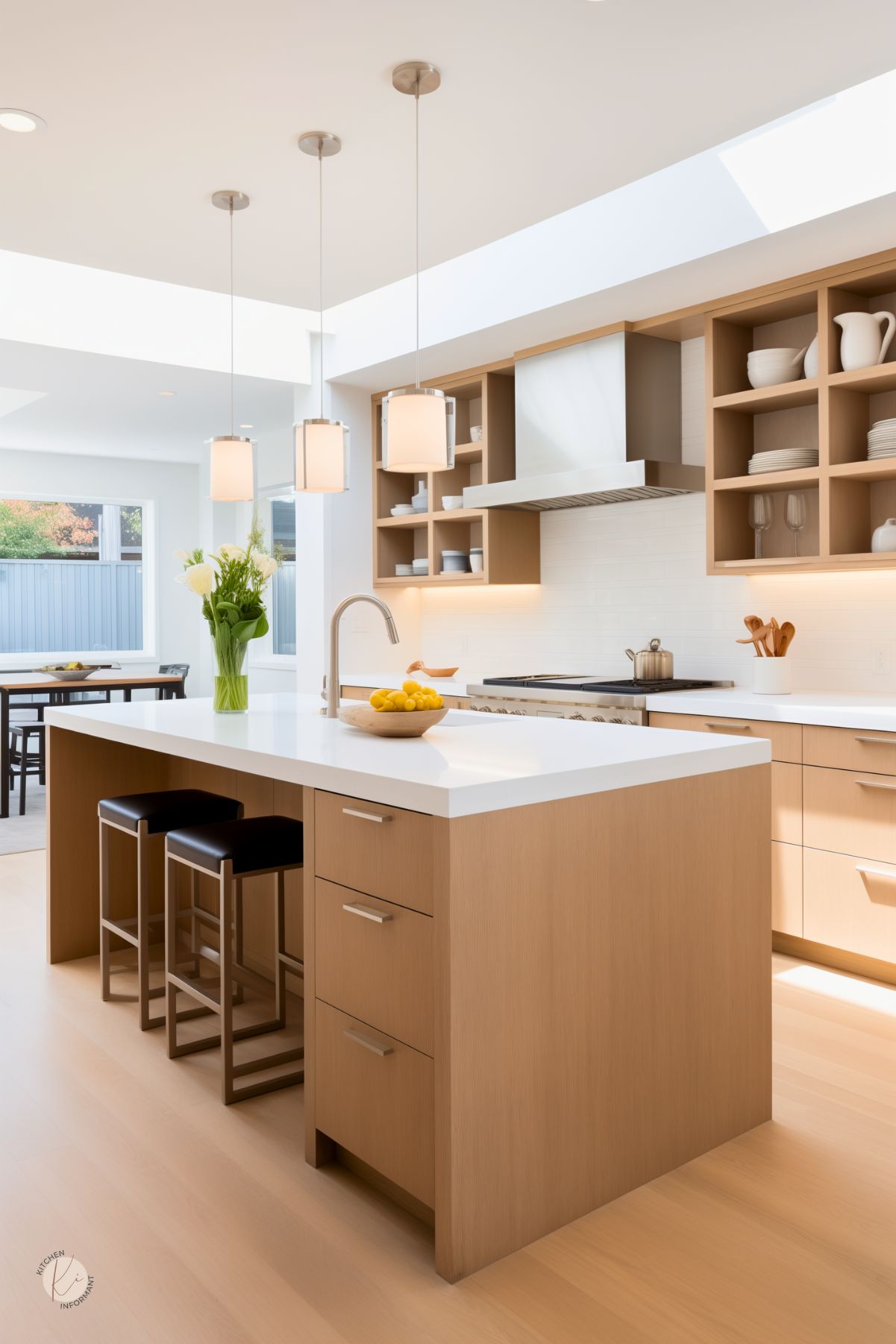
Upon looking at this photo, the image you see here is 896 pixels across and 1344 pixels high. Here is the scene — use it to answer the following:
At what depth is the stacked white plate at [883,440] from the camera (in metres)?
3.52

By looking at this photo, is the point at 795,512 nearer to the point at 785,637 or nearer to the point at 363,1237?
the point at 785,637

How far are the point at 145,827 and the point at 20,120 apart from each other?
6.79 feet

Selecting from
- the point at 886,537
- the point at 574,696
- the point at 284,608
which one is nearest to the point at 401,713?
the point at 574,696

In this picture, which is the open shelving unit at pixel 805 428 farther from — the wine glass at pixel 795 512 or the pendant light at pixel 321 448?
the pendant light at pixel 321 448

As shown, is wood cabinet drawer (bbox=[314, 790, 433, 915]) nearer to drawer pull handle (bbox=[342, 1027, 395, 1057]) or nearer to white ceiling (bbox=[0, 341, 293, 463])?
drawer pull handle (bbox=[342, 1027, 395, 1057])

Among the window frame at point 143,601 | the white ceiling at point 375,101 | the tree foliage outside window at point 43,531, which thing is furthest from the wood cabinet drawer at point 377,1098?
the tree foliage outside window at point 43,531

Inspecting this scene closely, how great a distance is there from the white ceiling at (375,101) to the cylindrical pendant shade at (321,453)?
0.86m

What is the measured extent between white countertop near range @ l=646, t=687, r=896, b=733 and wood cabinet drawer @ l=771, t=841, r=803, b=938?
450mm

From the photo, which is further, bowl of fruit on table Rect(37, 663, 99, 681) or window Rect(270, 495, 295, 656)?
window Rect(270, 495, 295, 656)

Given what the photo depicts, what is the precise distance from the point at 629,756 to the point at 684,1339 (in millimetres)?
997

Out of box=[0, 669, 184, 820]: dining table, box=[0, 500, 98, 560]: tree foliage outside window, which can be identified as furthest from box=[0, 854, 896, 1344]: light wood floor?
box=[0, 500, 98, 560]: tree foliage outside window

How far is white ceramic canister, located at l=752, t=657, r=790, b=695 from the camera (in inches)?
148

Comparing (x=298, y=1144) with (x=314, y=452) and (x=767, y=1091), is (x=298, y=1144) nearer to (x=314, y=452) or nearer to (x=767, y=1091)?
(x=767, y=1091)

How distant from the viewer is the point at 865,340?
3.54 meters
